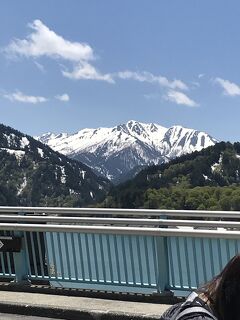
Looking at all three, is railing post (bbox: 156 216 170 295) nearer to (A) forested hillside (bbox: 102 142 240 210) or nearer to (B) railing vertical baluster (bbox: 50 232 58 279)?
(B) railing vertical baluster (bbox: 50 232 58 279)

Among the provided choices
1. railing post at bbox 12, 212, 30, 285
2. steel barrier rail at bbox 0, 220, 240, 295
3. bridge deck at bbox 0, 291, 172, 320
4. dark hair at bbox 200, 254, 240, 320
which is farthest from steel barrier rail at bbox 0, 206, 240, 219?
dark hair at bbox 200, 254, 240, 320

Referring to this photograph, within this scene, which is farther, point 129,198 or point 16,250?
point 129,198

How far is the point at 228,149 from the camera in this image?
197500mm

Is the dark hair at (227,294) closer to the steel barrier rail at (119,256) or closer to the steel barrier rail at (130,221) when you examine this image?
the steel barrier rail at (119,256)

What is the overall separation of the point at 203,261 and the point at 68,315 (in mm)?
1639

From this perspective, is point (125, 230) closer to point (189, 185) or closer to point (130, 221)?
point (130, 221)

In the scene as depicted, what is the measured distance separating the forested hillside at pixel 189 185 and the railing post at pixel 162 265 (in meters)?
73.6

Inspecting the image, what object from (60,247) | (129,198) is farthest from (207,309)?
(129,198)

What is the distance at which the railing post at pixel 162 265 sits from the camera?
693 cm

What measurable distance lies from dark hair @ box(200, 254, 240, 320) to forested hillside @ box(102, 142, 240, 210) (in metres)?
78.9

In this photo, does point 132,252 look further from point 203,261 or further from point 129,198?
point 129,198

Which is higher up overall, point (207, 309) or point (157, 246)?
point (207, 309)

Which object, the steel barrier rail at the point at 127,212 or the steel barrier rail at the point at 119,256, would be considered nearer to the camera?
the steel barrier rail at the point at 119,256

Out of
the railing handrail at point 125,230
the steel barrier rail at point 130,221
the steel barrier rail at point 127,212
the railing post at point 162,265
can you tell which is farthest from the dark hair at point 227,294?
the steel barrier rail at point 127,212
